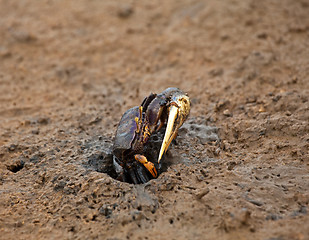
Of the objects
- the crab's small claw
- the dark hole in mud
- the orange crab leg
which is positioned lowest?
the dark hole in mud

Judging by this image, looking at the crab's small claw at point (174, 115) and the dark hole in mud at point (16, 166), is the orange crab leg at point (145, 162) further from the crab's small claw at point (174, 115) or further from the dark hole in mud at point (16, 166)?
the dark hole in mud at point (16, 166)

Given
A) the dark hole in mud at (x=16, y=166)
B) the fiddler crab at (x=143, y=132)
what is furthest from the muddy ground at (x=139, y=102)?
the fiddler crab at (x=143, y=132)

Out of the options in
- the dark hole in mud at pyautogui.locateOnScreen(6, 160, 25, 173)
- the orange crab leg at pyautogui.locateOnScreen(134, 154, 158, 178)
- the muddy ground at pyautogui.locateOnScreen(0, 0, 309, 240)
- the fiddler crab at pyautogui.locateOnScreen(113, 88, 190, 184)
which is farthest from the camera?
the dark hole in mud at pyautogui.locateOnScreen(6, 160, 25, 173)

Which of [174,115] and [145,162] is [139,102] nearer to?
[174,115]

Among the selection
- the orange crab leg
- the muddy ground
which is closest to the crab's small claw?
the orange crab leg

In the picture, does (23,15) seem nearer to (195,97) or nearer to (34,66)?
(34,66)

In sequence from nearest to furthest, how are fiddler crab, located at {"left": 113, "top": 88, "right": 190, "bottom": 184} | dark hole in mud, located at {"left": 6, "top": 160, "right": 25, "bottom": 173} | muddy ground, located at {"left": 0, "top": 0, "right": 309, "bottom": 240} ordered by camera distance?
muddy ground, located at {"left": 0, "top": 0, "right": 309, "bottom": 240} < fiddler crab, located at {"left": 113, "top": 88, "right": 190, "bottom": 184} < dark hole in mud, located at {"left": 6, "top": 160, "right": 25, "bottom": 173}

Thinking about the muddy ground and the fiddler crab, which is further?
the fiddler crab

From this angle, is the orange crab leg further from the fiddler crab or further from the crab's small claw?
the crab's small claw
